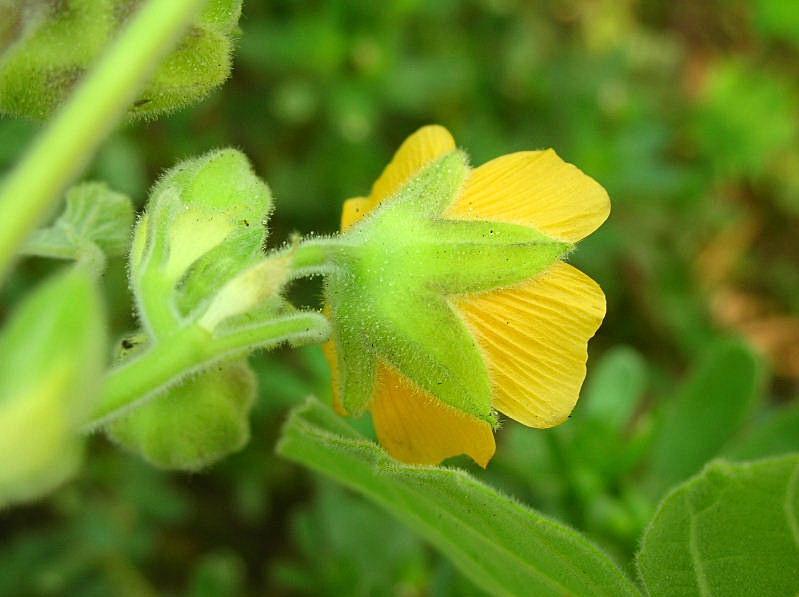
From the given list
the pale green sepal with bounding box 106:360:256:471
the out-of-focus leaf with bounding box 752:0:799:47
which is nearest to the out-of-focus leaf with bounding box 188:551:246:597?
the pale green sepal with bounding box 106:360:256:471

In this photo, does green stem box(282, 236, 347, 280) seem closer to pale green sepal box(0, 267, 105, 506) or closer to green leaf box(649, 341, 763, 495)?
pale green sepal box(0, 267, 105, 506)

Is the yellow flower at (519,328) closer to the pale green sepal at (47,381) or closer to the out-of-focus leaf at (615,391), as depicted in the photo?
the pale green sepal at (47,381)

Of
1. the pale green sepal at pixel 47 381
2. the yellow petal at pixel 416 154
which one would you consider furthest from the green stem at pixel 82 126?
the yellow petal at pixel 416 154

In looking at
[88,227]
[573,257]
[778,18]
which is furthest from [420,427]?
[778,18]

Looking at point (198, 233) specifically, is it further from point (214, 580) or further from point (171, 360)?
point (214, 580)

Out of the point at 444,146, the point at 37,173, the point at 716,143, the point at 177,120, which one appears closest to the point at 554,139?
the point at 716,143

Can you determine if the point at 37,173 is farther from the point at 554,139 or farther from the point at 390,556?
the point at 554,139

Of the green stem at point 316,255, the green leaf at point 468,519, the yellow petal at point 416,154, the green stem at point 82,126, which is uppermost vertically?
the green stem at point 82,126

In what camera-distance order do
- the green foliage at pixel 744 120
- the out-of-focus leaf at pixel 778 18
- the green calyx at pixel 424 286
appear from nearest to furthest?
the green calyx at pixel 424 286, the green foliage at pixel 744 120, the out-of-focus leaf at pixel 778 18
